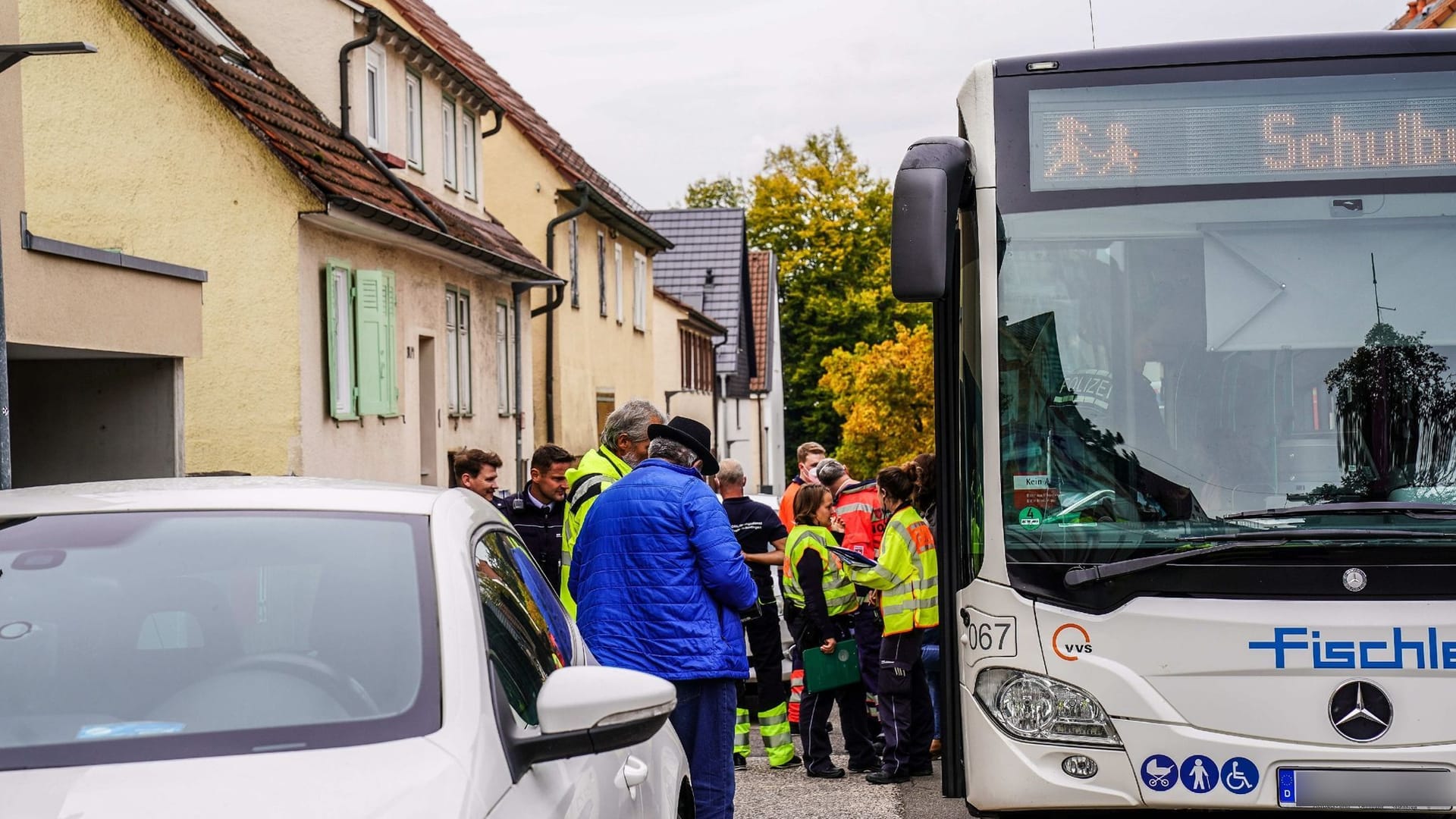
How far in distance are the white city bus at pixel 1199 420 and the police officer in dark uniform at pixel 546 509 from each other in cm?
385

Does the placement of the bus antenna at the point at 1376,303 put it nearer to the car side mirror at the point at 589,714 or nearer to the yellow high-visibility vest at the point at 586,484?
the car side mirror at the point at 589,714

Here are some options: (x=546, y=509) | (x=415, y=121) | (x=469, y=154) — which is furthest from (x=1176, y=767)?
(x=469, y=154)

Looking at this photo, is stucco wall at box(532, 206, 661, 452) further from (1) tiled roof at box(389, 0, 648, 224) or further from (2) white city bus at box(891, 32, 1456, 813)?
(2) white city bus at box(891, 32, 1456, 813)

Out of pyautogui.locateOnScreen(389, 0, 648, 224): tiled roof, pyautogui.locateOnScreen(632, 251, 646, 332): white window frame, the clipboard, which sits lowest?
the clipboard

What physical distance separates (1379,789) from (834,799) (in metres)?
4.22

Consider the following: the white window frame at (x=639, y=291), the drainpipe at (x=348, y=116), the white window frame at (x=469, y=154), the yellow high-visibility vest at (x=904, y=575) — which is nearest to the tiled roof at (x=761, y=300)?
the white window frame at (x=639, y=291)

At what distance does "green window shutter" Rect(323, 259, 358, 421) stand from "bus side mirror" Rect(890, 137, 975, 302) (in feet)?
38.1

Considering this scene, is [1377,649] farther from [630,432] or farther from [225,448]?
[225,448]

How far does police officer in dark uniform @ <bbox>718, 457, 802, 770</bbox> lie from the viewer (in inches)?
398

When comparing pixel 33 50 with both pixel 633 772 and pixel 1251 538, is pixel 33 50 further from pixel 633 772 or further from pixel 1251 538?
pixel 1251 538

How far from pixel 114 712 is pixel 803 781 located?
6863 mm

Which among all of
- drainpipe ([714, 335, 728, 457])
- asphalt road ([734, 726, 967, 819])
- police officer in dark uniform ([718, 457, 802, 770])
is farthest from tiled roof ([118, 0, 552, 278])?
drainpipe ([714, 335, 728, 457])

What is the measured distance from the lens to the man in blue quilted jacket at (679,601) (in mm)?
6168

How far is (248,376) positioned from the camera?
1574 centimetres
